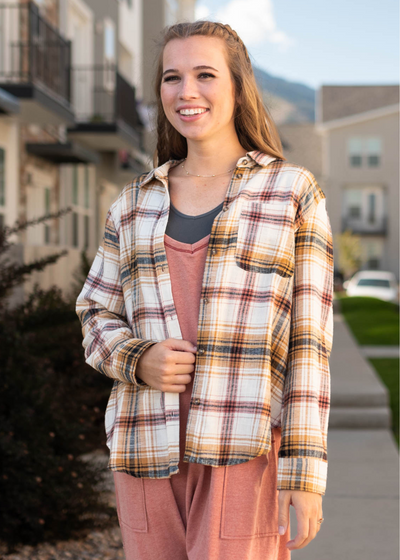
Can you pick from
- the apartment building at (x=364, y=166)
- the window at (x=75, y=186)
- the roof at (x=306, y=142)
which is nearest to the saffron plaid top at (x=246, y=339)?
the window at (x=75, y=186)

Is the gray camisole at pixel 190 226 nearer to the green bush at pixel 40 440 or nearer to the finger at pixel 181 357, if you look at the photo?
the finger at pixel 181 357

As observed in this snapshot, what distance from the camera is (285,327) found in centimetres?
171

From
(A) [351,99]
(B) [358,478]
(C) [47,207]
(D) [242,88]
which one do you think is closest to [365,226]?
(A) [351,99]

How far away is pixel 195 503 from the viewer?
66.1 inches

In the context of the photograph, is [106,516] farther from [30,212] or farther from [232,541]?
[30,212]

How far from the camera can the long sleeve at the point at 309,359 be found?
1.62 m

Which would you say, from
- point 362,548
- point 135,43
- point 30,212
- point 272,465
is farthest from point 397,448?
point 135,43

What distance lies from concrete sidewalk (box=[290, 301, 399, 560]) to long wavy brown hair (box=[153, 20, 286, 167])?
252cm

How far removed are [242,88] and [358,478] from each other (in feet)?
12.0

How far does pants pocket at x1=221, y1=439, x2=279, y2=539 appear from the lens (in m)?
1.64

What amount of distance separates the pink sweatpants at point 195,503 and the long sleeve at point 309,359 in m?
0.10

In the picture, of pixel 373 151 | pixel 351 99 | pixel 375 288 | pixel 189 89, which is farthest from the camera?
pixel 351 99

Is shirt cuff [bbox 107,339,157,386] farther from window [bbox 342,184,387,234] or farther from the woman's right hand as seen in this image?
window [bbox 342,184,387,234]

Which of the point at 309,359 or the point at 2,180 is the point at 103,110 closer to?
the point at 2,180
